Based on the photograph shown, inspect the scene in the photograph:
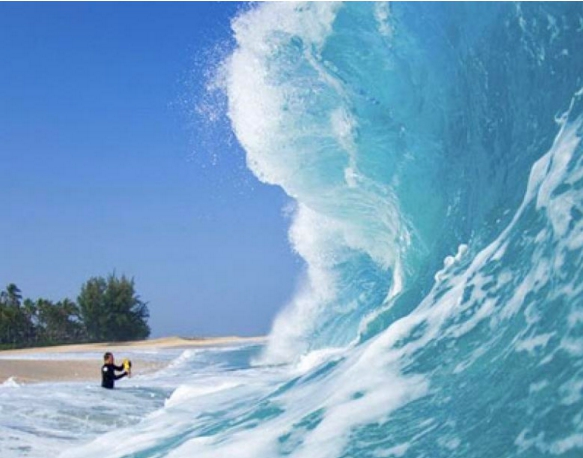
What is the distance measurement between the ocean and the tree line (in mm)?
35424

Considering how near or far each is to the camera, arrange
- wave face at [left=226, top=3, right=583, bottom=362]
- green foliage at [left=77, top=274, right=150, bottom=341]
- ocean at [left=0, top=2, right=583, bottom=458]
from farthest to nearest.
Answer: green foliage at [left=77, top=274, right=150, bottom=341]
wave face at [left=226, top=3, right=583, bottom=362]
ocean at [left=0, top=2, right=583, bottom=458]

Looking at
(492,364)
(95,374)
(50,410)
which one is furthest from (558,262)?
(95,374)

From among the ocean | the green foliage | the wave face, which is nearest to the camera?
the ocean

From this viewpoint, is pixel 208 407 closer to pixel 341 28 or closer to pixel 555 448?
pixel 341 28

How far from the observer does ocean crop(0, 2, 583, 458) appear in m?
4.60

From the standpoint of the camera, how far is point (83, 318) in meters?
50.8

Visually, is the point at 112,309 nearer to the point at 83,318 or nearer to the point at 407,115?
the point at 83,318

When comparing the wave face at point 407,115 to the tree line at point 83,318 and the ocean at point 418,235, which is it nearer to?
the ocean at point 418,235

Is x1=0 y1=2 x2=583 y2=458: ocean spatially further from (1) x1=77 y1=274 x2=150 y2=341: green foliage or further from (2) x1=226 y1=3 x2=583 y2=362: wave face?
(1) x1=77 y1=274 x2=150 y2=341: green foliage

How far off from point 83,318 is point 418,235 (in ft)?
141

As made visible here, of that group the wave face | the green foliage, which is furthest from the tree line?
the wave face

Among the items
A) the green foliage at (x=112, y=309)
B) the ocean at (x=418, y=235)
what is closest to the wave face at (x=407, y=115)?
the ocean at (x=418, y=235)

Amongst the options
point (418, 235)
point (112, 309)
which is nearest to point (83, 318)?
point (112, 309)

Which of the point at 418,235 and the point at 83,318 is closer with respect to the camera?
the point at 418,235
